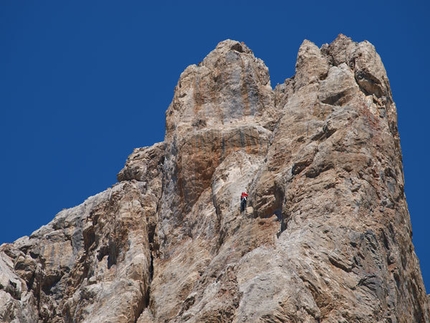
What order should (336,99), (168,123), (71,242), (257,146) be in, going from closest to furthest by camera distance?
1. (336,99)
2. (257,146)
3. (168,123)
4. (71,242)

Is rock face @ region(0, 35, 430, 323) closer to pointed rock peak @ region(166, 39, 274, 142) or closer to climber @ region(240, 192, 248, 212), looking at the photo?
pointed rock peak @ region(166, 39, 274, 142)

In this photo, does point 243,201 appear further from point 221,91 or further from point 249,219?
point 221,91

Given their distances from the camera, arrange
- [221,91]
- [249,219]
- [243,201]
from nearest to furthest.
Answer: [249,219] → [243,201] → [221,91]

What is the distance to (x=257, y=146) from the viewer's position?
5941 centimetres

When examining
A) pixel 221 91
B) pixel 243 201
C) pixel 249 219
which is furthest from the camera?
pixel 221 91

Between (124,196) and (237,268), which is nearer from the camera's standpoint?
(237,268)

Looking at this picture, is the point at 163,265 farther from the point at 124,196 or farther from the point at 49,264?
the point at 49,264

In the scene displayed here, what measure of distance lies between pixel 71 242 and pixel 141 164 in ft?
23.7

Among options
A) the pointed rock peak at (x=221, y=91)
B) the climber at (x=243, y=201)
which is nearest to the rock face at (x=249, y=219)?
the pointed rock peak at (x=221, y=91)

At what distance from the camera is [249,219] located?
165 feet

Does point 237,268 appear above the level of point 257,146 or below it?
below

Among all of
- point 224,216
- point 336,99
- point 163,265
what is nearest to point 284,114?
point 336,99

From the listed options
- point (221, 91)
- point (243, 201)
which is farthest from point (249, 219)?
point (221, 91)

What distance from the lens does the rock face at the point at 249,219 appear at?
137ft
